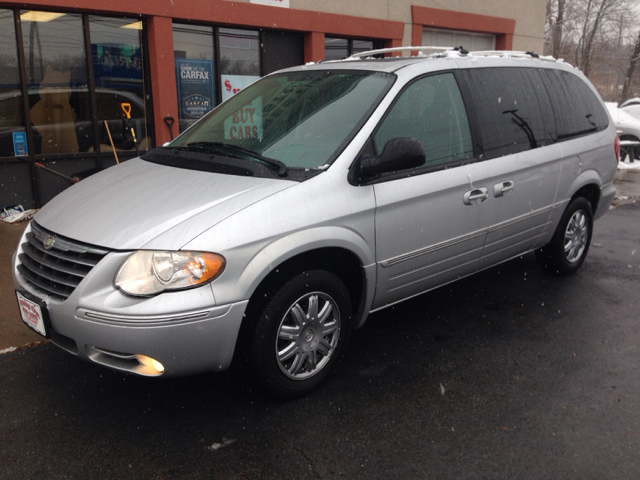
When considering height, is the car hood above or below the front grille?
above

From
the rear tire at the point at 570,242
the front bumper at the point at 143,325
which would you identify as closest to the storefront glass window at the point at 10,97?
the front bumper at the point at 143,325

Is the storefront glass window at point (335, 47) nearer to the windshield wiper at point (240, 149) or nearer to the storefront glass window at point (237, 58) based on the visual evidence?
the storefront glass window at point (237, 58)

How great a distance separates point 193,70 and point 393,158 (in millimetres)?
6558

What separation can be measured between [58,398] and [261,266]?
146 centimetres

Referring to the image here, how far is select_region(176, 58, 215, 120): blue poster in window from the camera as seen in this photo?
356 inches

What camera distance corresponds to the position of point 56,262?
310cm

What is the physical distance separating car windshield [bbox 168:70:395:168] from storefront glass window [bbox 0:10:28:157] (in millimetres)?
4392

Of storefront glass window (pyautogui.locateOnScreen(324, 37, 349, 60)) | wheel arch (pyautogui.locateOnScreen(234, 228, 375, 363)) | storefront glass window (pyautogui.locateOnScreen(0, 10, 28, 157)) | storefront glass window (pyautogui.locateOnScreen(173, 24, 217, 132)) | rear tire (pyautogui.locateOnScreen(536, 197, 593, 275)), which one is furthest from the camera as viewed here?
storefront glass window (pyautogui.locateOnScreen(324, 37, 349, 60))

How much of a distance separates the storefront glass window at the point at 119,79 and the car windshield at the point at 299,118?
453 cm

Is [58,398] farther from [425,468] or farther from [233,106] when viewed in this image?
[233,106]

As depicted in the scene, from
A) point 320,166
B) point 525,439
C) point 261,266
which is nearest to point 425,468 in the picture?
point 525,439

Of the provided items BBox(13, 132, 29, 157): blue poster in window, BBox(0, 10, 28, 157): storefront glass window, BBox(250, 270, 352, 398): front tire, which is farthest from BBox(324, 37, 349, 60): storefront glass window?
BBox(250, 270, 352, 398): front tire

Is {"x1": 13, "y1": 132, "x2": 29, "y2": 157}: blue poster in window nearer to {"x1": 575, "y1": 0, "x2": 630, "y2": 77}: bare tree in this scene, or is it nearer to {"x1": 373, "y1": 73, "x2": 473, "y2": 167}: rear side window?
{"x1": 373, "y1": 73, "x2": 473, "y2": 167}: rear side window

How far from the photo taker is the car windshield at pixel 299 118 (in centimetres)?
357
